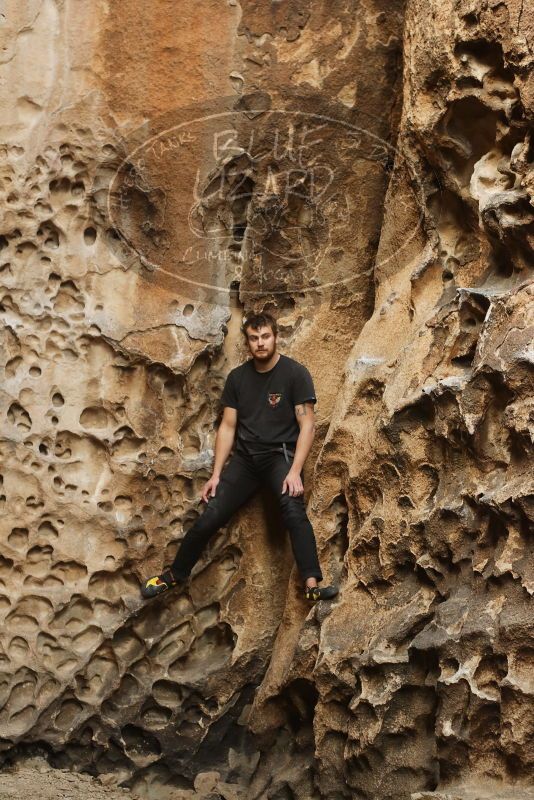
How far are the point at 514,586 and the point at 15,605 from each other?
194 cm

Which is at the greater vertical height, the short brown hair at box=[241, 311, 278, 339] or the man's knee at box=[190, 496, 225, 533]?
the short brown hair at box=[241, 311, 278, 339]

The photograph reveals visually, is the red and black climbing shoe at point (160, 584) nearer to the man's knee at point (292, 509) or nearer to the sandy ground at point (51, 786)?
the man's knee at point (292, 509)

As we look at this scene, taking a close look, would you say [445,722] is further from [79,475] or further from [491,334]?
[79,475]

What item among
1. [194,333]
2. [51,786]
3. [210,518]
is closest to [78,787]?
[51,786]

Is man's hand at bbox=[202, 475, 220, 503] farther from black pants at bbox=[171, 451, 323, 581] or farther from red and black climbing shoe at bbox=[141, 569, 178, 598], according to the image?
red and black climbing shoe at bbox=[141, 569, 178, 598]

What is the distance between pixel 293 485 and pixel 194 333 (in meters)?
0.74

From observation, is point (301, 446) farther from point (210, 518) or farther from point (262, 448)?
point (210, 518)

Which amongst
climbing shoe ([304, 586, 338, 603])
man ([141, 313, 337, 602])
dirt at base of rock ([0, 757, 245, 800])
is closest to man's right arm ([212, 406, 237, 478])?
man ([141, 313, 337, 602])

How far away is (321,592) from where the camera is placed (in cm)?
403

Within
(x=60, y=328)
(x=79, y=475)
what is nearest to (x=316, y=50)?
(x=60, y=328)

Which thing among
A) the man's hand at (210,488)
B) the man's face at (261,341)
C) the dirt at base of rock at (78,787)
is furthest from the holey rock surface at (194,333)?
the man's face at (261,341)

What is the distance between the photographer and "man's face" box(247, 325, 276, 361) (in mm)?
4113

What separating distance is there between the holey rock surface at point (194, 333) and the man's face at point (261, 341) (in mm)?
321

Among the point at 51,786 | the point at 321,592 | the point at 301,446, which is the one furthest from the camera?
the point at 51,786
